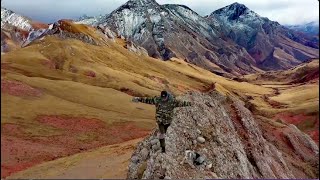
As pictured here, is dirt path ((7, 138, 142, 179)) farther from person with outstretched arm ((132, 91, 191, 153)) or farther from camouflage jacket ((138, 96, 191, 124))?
camouflage jacket ((138, 96, 191, 124))

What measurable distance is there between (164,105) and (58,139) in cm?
6883

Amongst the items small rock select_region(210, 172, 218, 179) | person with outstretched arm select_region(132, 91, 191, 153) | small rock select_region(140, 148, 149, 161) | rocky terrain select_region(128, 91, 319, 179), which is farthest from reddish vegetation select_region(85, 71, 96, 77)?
person with outstretched arm select_region(132, 91, 191, 153)

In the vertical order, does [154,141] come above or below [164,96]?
below

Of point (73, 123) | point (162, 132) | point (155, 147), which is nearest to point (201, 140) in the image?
point (155, 147)

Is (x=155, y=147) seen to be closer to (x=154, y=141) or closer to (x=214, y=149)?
(x=154, y=141)

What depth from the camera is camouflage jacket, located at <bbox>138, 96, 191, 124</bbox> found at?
23.5 metres

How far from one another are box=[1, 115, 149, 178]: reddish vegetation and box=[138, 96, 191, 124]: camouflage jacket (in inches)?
1631

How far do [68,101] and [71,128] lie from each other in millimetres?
22437

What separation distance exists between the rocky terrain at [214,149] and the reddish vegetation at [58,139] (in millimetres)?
33553

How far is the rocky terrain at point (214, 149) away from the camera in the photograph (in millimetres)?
26663

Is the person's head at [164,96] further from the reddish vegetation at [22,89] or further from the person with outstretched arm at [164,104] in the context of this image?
the reddish vegetation at [22,89]

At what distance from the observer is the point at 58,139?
292 ft

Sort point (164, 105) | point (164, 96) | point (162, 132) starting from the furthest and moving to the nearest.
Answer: point (162, 132) → point (164, 105) → point (164, 96)

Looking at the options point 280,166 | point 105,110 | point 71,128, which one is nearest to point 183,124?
point 280,166
